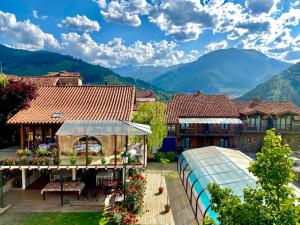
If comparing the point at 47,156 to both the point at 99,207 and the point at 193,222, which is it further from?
the point at 193,222

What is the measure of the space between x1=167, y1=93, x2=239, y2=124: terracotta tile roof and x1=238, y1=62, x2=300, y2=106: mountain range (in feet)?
209

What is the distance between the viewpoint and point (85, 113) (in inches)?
976

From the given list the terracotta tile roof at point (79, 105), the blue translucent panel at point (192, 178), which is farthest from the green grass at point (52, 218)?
Result: the terracotta tile roof at point (79, 105)

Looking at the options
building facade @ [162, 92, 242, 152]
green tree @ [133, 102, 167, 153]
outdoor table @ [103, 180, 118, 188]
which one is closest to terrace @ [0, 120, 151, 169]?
outdoor table @ [103, 180, 118, 188]

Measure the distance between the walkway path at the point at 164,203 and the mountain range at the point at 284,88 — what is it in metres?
84.1

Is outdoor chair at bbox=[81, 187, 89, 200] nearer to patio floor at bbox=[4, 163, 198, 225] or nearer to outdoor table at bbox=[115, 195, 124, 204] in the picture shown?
patio floor at bbox=[4, 163, 198, 225]

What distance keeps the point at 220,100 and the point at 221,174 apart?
2711 cm

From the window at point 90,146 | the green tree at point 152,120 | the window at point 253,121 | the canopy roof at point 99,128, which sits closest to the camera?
the canopy roof at point 99,128

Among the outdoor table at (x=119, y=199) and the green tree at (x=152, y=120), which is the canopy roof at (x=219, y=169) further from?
the green tree at (x=152, y=120)

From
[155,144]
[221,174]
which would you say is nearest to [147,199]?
[221,174]

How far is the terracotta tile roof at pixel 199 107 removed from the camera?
40094 mm

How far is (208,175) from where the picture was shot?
18.4 metres

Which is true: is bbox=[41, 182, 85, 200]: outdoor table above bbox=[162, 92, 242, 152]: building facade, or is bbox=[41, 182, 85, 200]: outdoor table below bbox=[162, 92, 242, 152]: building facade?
below

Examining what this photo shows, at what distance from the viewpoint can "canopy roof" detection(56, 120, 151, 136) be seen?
20281 millimetres
